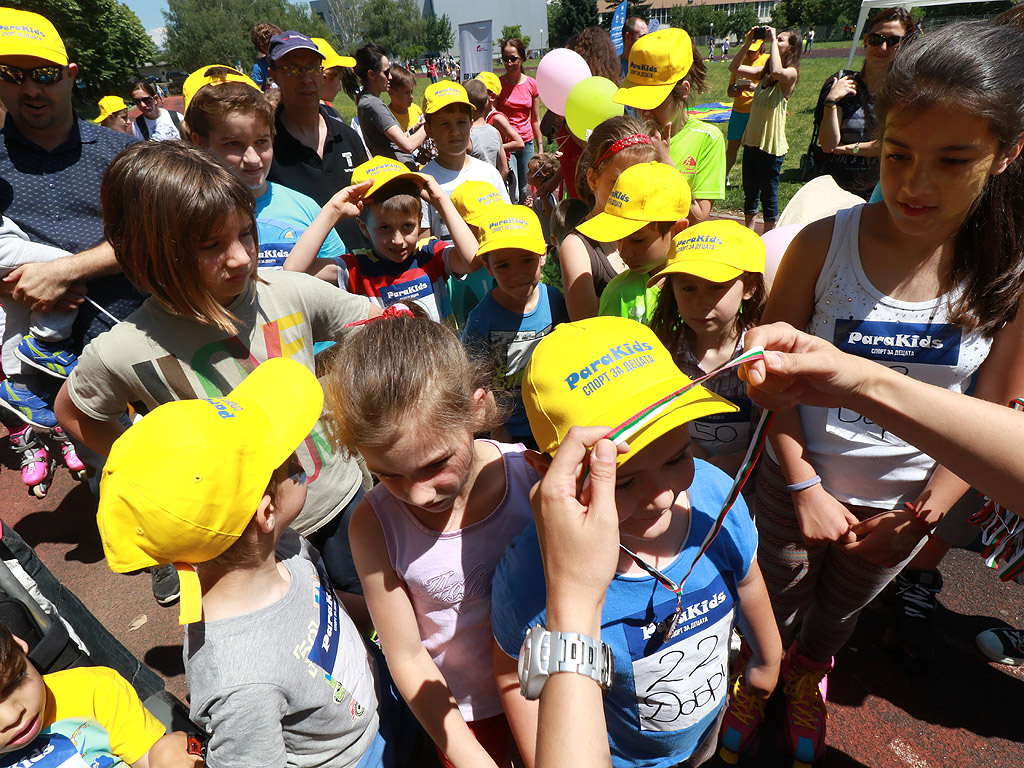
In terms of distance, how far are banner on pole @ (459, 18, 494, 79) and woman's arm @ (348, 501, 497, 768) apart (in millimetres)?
11303

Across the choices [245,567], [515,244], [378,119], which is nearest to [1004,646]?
[515,244]

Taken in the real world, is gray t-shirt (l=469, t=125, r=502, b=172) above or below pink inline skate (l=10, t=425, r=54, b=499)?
above

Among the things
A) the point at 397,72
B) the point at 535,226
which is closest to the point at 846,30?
the point at 397,72

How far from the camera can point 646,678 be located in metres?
1.59

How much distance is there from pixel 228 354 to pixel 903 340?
221 centimetres

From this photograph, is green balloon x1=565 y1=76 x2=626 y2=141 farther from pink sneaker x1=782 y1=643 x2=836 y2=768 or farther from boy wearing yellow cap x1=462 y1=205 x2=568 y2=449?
pink sneaker x1=782 y1=643 x2=836 y2=768

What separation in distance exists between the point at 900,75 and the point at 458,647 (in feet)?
6.59

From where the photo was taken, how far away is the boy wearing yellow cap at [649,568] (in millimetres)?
1354

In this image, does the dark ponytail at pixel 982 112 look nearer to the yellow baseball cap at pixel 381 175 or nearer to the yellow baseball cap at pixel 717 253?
the yellow baseball cap at pixel 717 253

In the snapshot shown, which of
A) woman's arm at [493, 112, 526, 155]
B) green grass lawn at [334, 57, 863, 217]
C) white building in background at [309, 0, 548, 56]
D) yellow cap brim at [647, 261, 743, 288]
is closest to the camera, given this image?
yellow cap brim at [647, 261, 743, 288]

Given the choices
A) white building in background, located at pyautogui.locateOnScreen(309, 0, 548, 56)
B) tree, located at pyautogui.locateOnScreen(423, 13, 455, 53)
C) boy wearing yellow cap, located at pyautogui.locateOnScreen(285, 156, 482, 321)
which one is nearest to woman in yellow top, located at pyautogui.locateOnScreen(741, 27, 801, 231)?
boy wearing yellow cap, located at pyautogui.locateOnScreen(285, 156, 482, 321)

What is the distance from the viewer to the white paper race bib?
5.15 ft

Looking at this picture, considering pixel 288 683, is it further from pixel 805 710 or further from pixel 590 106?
pixel 590 106

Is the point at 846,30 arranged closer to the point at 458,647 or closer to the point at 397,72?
the point at 397,72
